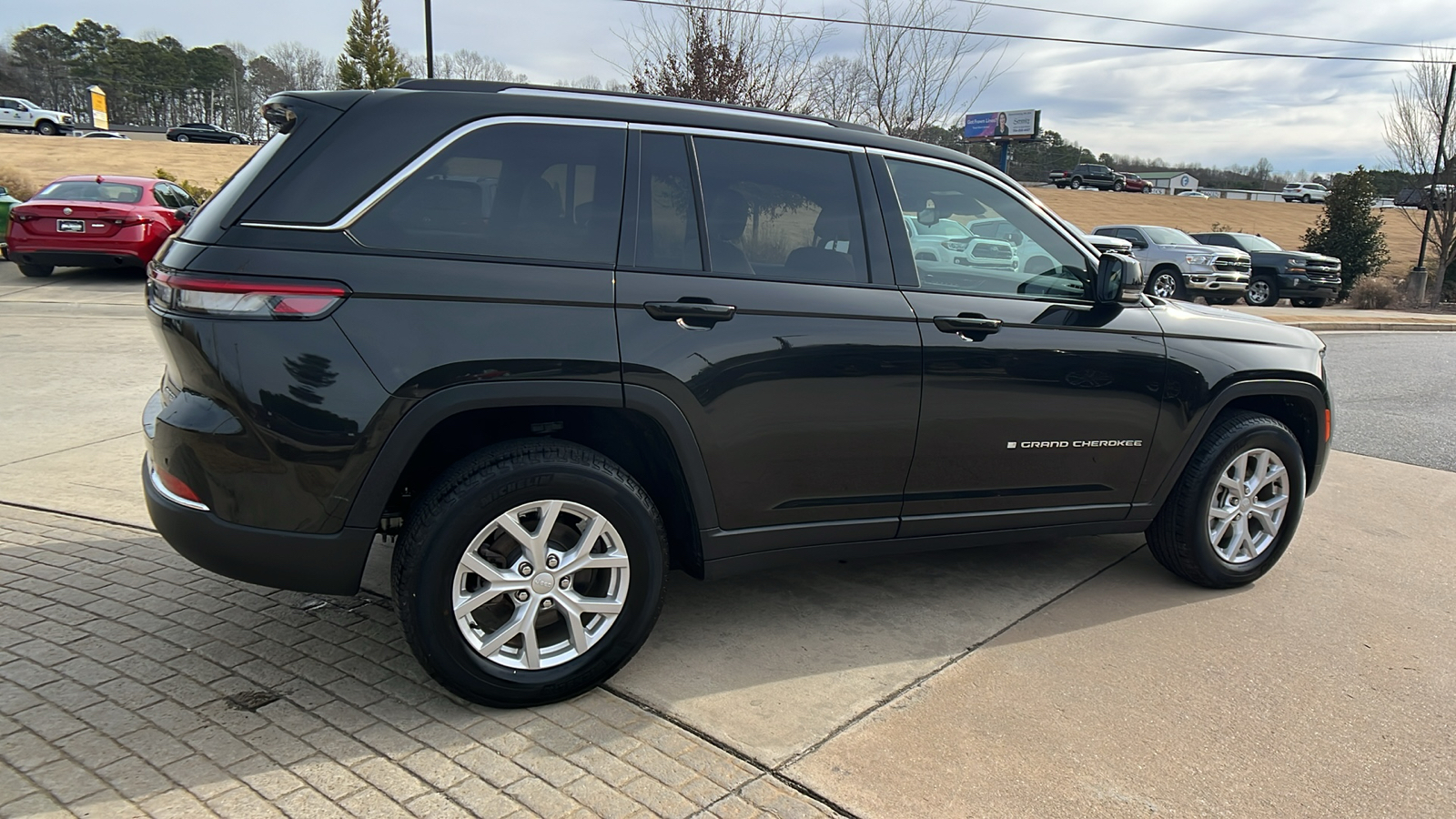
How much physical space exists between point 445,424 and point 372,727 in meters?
0.93

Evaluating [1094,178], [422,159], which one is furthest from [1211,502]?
[1094,178]

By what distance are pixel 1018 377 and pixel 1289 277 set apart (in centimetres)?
2000

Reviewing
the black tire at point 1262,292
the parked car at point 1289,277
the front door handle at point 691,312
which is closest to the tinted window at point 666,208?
the front door handle at point 691,312

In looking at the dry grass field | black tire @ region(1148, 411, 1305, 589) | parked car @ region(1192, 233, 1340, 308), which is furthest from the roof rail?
the dry grass field

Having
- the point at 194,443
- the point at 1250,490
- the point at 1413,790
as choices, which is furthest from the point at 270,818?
the point at 1250,490

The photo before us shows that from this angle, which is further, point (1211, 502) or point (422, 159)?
point (1211, 502)

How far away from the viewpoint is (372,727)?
2.81 metres

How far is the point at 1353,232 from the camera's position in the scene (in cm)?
2664

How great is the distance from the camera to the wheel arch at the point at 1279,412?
4.06m

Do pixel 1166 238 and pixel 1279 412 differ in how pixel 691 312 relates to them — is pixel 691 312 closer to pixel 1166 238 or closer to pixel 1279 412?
pixel 1279 412

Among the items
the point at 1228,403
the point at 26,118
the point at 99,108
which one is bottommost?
the point at 1228,403

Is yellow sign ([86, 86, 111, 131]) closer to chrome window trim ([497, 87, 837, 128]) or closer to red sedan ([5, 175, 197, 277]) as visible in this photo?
red sedan ([5, 175, 197, 277])

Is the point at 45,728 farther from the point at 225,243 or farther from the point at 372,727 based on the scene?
the point at 225,243

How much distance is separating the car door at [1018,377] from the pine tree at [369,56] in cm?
2873
